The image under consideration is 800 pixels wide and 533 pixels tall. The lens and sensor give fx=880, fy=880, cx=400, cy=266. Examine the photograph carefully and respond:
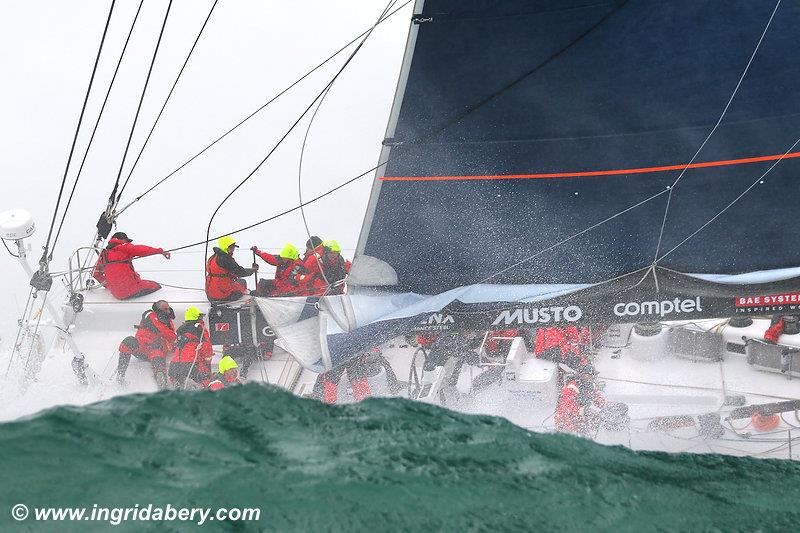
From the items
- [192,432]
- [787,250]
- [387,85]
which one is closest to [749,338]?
[787,250]

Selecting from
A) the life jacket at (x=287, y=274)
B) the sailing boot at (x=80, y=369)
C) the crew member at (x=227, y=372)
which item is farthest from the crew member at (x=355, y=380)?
the sailing boot at (x=80, y=369)

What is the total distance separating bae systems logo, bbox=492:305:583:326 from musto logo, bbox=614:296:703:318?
21 cm

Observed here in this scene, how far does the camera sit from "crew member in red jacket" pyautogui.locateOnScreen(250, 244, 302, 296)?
5645 mm

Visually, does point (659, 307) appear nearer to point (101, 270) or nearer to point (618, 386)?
point (618, 386)

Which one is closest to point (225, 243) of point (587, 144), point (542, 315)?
point (542, 315)

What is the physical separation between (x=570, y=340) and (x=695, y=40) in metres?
1.87

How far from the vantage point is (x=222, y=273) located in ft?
18.2

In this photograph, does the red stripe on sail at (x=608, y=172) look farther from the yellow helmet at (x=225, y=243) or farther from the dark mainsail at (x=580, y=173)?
the yellow helmet at (x=225, y=243)

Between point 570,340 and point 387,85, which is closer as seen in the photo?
point 570,340

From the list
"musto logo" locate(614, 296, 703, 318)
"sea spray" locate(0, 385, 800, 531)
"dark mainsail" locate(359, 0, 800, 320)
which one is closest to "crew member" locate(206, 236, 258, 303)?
"dark mainsail" locate(359, 0, 800, 320)

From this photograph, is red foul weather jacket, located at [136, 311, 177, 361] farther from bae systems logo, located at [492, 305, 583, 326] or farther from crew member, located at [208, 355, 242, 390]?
bae systems logo, located at [492, 305, 583, 326]

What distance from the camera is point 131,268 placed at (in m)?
6.07

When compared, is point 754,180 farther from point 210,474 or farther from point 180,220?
point 180,220

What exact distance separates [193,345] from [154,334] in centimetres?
33
